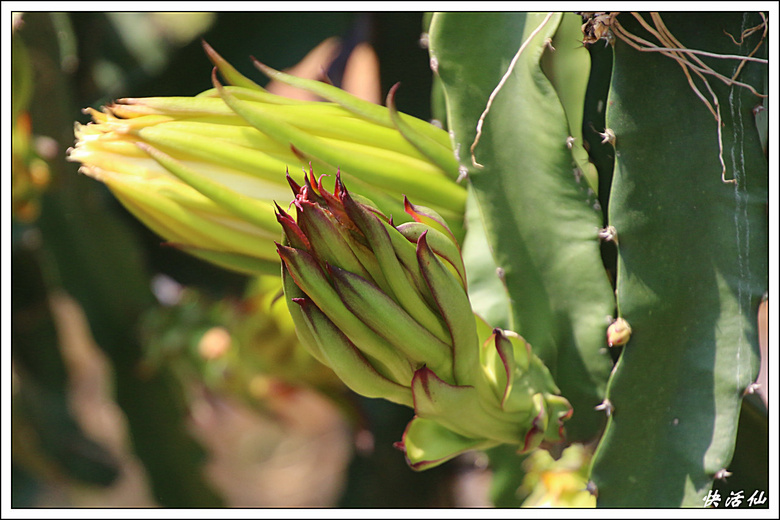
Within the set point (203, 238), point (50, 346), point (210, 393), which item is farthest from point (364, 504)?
point (50, 346)

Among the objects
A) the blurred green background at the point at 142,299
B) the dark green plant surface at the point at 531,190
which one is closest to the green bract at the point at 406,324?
the dark green plant surface at the point at 531,190

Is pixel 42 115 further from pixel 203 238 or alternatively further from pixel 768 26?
pixel 768 26

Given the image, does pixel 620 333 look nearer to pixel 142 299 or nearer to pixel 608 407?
pixel 608 407

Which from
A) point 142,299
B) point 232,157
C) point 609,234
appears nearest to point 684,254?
point 609,234

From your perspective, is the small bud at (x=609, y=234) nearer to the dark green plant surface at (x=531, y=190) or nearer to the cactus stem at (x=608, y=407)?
the dark green plant surface at (x=531, y=190)

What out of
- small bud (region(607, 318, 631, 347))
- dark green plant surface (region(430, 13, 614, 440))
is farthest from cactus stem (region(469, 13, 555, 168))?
small bud (region(607, 318, 631, 347))

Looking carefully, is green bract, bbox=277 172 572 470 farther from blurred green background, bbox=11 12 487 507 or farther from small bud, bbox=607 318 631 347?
blurred green background, bbox=11 12 487 507
